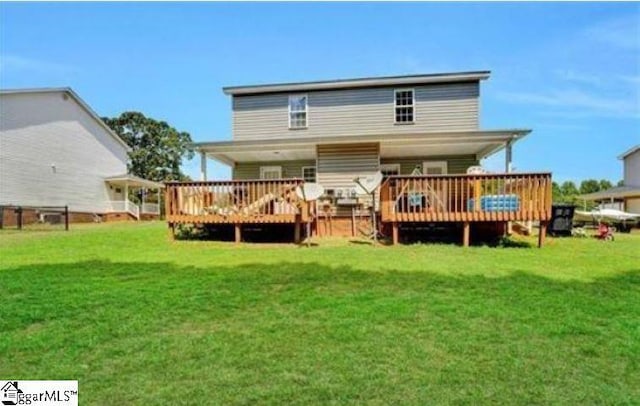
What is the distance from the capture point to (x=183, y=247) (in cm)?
1014

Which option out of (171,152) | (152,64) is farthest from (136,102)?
(152,64)

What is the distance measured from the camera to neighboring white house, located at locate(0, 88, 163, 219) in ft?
69.8

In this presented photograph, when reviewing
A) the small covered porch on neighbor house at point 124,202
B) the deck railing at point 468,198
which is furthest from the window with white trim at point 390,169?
the small covered porch on neighbor house at point 124,202

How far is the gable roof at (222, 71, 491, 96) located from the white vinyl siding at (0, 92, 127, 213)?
36.5 ft

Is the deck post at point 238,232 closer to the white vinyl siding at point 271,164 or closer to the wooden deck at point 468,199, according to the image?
the wooden deck at point 468,199

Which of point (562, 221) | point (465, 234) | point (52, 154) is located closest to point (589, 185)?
point (562, 221)

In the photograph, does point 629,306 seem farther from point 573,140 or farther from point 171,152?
point 171,152

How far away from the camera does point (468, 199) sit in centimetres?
1034

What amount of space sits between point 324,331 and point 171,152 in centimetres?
4862

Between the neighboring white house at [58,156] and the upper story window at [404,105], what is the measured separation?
58.7 feet

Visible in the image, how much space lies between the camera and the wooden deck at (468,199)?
33.3 feet

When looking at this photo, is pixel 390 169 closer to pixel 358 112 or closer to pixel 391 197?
pixel 358 112

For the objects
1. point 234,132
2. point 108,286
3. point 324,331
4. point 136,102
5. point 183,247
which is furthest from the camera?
point 136,102

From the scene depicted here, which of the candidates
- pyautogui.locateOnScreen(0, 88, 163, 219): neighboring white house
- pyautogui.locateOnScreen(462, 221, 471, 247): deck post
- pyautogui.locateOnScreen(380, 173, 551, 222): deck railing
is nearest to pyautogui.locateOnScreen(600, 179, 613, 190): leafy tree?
pyautogui.locateOnScreen(0, 88, 163, 219): neighboring white house
